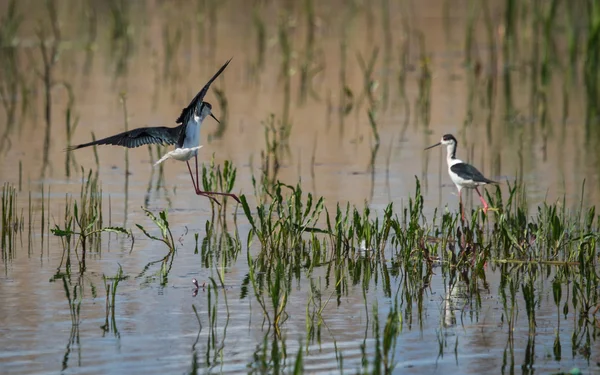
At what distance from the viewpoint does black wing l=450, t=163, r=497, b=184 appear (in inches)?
333

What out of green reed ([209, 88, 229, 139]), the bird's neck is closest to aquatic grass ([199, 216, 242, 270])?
the bird's neck

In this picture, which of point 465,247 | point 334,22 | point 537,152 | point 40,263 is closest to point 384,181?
point 537,152

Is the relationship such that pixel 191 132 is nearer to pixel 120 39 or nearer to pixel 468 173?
pixel 468 173

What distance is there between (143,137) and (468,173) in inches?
91.9

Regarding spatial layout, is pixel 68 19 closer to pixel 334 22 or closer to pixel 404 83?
pixel 334 22

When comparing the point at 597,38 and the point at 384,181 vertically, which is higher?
Answer: the point at 597,38

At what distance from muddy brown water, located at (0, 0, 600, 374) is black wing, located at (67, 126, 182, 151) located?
63 cm

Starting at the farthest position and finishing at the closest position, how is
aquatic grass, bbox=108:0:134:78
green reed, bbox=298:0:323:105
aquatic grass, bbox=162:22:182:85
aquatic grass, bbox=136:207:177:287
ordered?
aquatic grass, bbox=108:0:134:78
aquatic grass, bbox=162:22:182:85
green reed, bbox=298:0:323:105
aquatic grass, bbox=136:207:177:287

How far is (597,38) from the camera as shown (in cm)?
1240

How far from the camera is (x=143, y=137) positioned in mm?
7824

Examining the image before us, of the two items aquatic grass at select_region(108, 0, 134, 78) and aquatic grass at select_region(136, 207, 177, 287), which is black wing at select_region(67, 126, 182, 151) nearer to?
aquatic grass at select_region(136, 207, 177, 287)

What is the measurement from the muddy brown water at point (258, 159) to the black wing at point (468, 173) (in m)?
0.40

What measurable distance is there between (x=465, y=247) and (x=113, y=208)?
284 centimetres

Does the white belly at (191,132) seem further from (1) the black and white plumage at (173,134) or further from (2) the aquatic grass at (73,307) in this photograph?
(2) the aquatic grass at (73,307)
